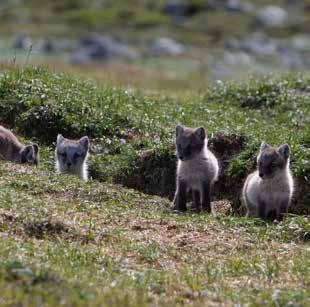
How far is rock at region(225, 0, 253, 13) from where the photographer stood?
98.6 meters

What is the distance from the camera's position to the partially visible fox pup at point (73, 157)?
15.0m

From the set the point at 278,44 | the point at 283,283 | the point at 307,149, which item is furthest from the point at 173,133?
the point at 278,44

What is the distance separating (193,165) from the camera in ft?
46.0

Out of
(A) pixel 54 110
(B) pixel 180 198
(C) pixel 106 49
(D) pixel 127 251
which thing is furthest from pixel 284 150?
(C) pixel 106 49

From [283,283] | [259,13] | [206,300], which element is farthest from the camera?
[259,13]

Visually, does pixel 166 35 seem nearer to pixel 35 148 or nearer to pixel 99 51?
pixel 99 51

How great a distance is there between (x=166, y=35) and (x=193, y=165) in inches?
2858

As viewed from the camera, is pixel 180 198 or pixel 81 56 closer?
pixel 180 198

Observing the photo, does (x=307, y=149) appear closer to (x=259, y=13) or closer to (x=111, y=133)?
(x=111, y=133)

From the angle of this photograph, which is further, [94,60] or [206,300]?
[94,60]

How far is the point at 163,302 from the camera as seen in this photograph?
27.4ft

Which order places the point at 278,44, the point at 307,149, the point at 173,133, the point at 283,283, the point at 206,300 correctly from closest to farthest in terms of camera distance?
the point at 206,300
the point at 283,283
the point at 307,149
the point at 173,133
the point at 278,44

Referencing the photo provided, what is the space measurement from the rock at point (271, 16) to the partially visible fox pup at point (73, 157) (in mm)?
77439

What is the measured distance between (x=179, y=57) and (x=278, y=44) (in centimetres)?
1612
